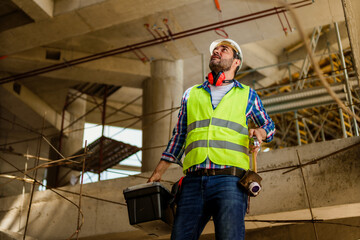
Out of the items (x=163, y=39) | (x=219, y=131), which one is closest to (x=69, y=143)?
(x=163, y=39)

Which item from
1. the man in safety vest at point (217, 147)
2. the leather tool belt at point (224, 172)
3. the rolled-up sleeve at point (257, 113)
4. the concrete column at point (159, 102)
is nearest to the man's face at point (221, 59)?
the man in safety vest at point (217, 147)

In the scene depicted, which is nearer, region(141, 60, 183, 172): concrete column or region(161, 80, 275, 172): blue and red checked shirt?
region(161, 80, 275, 172): blue and red checked shirt

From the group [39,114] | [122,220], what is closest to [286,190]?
[122,220]

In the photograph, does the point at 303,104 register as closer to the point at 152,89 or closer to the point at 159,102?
the point at 159,102

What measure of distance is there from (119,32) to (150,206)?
8.71 m

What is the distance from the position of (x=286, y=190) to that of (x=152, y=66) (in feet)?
22.1

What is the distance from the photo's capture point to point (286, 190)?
6992 millimetres

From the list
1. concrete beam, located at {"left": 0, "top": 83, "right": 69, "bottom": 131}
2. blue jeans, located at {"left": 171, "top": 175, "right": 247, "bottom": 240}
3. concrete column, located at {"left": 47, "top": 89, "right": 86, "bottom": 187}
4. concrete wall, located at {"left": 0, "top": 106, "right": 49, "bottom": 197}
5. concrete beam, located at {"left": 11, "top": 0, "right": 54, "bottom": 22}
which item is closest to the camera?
blue jeans, located at {"left": 171, "top": 175, "right": 247, "bottom": 240}

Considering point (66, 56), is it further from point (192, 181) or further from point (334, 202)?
point (192, 181)

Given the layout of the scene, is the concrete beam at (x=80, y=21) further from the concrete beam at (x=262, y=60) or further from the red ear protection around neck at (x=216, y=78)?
the red ear protection around neck at (x=216, y=78)

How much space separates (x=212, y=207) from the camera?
339 centimetres

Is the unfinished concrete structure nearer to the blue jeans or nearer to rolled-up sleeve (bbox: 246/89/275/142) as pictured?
rolled-up sleeve (bbox: 246/89/275/142)

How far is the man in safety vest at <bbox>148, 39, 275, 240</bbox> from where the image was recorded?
3324 mm

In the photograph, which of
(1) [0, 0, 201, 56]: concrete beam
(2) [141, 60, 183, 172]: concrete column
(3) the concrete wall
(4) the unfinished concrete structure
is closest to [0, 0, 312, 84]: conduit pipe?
(4) the unfinished concrete structure
